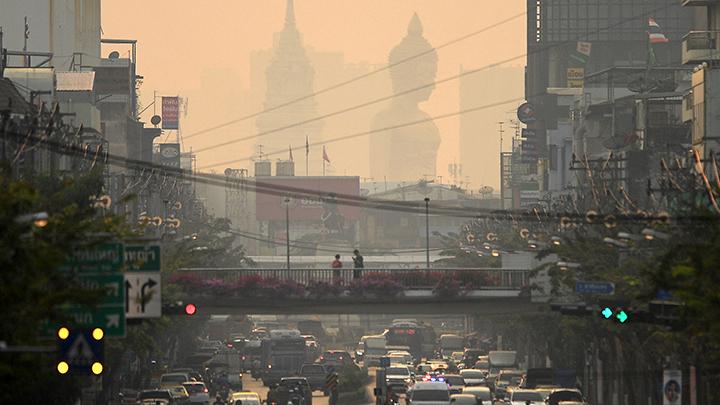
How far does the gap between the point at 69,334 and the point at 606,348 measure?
210ft

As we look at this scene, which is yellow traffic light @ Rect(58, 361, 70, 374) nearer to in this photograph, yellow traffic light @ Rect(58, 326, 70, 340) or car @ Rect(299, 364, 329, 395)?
yellow traffic light @ Rect(58, 326, 70, 340)

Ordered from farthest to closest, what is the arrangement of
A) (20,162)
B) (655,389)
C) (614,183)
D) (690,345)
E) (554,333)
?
(614,183) → (554,333) → (655,389) → (20,162) → (690,345)

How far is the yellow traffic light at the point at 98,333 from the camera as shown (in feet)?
189

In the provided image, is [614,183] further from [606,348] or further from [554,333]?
[606,348]

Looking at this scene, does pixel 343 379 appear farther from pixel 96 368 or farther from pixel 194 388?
pixel 96 368

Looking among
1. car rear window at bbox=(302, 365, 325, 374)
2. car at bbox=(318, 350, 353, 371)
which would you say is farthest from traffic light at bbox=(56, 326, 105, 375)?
car at bbox=(318, 350, 353, 371)

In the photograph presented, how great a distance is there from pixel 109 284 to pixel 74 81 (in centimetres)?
11974

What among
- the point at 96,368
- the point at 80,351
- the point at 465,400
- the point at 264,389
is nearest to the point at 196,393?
the point at 465,400

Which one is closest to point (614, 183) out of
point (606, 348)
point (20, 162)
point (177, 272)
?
point (606, 348)

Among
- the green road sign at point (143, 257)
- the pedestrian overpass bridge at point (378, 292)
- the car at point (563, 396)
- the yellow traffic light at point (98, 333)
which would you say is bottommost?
the car at point (563, 396)

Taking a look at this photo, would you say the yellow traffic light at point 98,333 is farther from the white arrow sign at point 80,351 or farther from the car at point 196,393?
the car at point 196,393

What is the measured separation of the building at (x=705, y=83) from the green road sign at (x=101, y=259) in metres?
70.4

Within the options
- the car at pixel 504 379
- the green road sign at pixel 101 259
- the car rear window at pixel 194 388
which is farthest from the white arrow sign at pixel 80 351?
the car at pixel 504 379

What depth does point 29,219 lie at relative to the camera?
42.3 m
